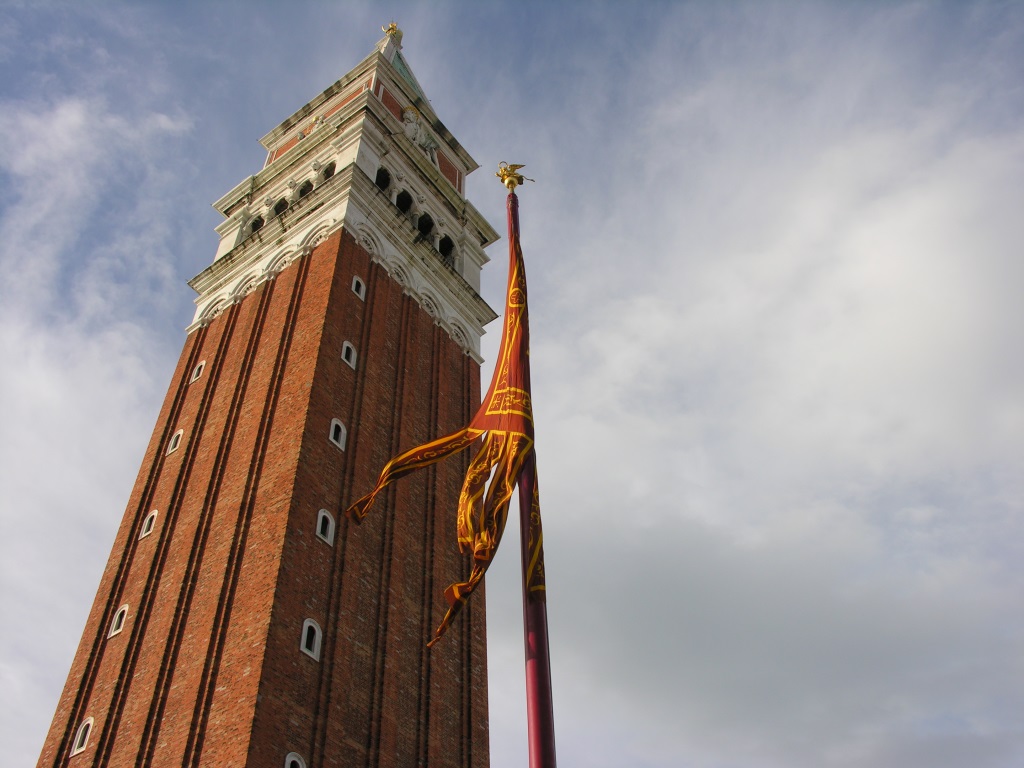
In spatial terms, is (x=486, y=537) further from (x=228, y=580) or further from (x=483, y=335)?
(x=483, y=335)

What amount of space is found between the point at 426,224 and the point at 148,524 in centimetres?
1810

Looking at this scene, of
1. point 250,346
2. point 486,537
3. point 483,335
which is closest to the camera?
point 486,537

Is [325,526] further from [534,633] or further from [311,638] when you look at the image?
[534,633]

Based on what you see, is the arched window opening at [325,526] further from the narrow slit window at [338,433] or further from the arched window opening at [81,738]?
the arched window opening at [81,738]

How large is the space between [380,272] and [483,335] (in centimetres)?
637

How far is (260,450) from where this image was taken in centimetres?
2662

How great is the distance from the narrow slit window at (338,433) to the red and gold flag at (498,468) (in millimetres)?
8265

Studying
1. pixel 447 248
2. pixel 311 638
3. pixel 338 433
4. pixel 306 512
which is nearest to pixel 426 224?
pixel 447 248

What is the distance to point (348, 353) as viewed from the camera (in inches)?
1181

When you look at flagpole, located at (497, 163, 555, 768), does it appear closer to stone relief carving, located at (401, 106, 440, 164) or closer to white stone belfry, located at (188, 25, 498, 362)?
white stone belfry, located at (188, 25, 498, 362)

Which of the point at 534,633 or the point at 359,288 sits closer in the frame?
the point at 534,633

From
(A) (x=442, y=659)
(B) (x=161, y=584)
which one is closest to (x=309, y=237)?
(B) (x=161, y=584)

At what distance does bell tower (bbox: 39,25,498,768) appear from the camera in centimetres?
2114

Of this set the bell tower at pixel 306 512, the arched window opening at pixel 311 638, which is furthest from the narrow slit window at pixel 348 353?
the arched window opening at pixel 311 638
